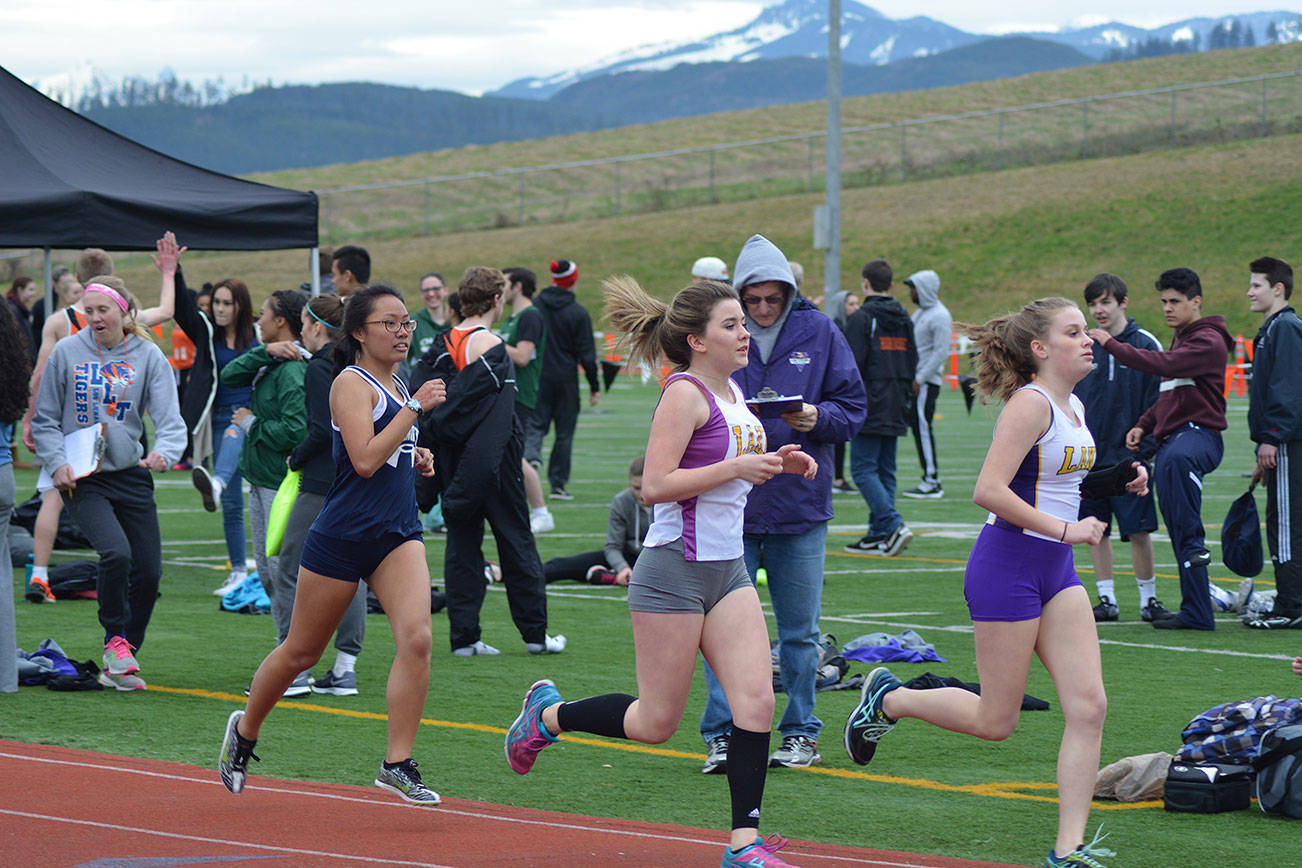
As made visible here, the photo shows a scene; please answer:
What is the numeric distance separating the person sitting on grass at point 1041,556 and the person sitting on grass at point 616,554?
5.76 m

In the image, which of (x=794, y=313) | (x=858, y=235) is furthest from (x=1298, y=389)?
(x=858, y=235)

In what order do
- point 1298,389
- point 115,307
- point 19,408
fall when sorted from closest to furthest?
point 19,408 → point 115,307 → point 1298,389

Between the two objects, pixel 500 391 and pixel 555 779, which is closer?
pixel 555 779

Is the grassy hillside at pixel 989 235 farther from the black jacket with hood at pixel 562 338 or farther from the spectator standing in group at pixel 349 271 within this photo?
the spectator standing in group at pixel 349 271

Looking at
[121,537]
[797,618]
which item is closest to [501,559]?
[121,537]

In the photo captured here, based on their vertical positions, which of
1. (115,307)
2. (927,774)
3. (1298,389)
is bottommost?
(927,774)

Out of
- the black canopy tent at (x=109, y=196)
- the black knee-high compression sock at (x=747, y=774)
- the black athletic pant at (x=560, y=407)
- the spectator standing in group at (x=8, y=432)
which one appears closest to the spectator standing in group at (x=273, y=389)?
the spectator standing in group at (x=8, y=432)

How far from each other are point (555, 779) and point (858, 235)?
48.4 meters

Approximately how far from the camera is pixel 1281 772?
630 centimetres

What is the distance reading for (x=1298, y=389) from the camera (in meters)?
10.2

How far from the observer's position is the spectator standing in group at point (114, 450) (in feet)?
28.0

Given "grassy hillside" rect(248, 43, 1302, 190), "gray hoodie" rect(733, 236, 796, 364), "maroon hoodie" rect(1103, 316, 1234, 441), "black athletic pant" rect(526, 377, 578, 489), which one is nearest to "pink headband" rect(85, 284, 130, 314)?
"gray hoodie" rect(733, 236, 796, 364)

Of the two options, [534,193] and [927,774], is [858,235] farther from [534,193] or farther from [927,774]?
[927,774]

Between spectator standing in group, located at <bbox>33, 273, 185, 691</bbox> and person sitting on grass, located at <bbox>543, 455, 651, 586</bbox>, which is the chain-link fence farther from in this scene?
spectator standing in group, located at <bbox>33, 273, 185, 691</bbox>
